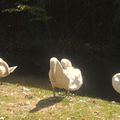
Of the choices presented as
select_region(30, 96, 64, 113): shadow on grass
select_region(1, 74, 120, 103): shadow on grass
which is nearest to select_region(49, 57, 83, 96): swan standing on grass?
select_region(30, 96, 64, 113): shadow on grass

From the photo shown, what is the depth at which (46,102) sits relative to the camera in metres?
11.5

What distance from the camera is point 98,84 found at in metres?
19.9

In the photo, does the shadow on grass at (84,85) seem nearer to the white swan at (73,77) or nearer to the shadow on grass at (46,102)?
the white swan at (73,77)

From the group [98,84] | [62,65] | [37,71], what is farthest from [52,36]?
[62,65]

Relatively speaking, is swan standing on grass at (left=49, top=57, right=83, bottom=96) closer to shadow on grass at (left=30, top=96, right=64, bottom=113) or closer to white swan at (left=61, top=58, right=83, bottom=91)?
white swan at (left=61, top=58, right=83, bottom=91)

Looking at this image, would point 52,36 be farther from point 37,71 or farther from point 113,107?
point 113,107

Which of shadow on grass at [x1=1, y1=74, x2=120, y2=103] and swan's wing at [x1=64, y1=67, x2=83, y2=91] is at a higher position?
swan's wing at [x1=64, y1=67, x2=83, y2=91]

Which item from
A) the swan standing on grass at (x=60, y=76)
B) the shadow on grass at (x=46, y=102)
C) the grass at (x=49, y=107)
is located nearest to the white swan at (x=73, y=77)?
the swan standing on grass at (x=60, y=76)

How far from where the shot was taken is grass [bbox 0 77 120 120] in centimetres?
1056

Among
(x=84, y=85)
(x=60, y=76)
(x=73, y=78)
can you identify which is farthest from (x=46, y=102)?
(x=84, y=85)

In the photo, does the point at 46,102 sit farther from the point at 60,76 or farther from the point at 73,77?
the point at 73,77

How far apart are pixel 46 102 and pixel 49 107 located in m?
0.44

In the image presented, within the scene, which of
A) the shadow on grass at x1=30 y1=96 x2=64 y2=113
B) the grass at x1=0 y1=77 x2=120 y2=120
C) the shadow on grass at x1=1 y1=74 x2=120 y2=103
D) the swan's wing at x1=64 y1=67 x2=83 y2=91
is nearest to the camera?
the grass at x1=0 y1=77 x2=120 y2=120

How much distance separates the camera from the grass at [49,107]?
34.7 feet
